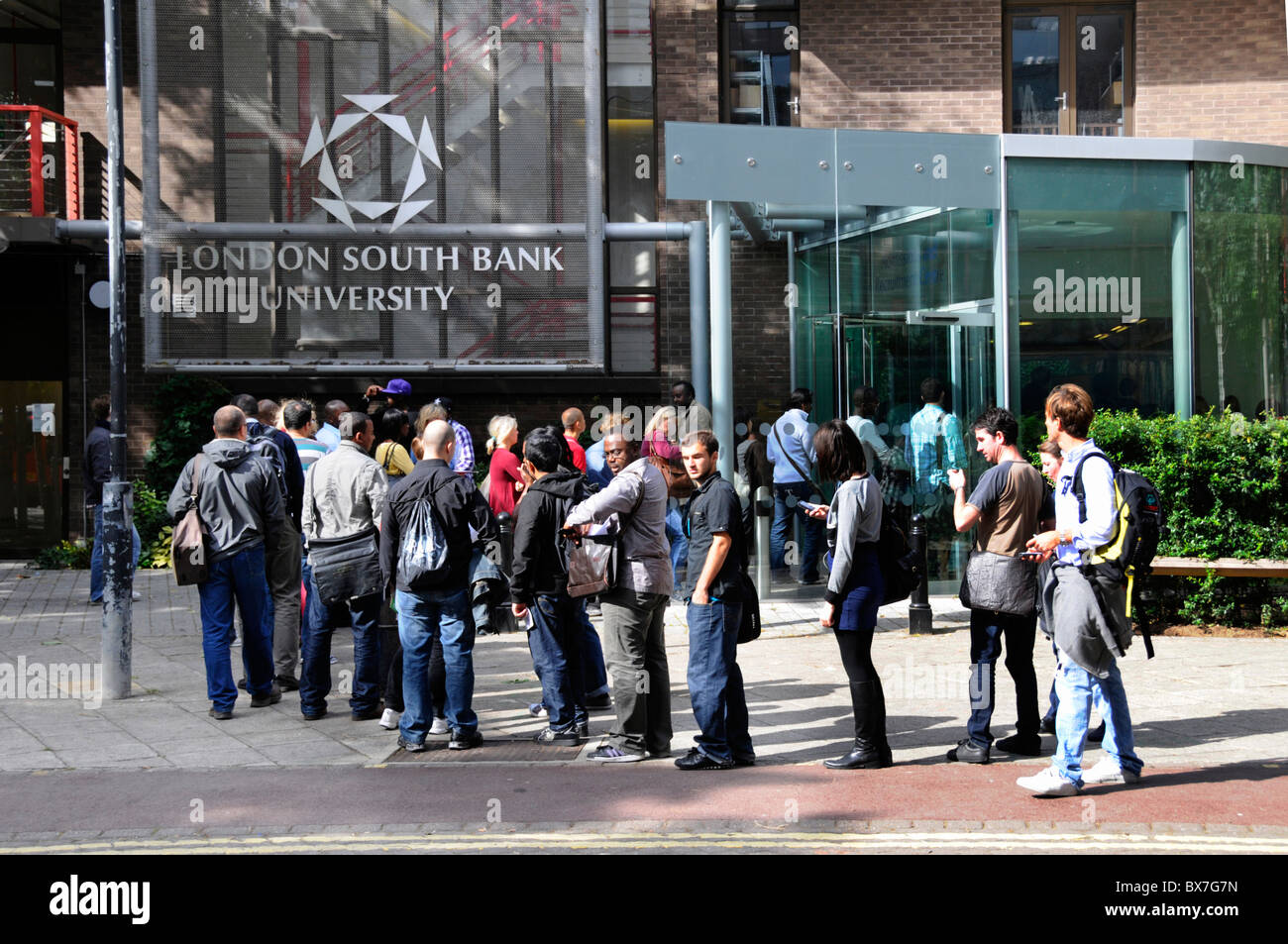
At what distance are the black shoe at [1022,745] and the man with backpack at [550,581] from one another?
2.44 meters

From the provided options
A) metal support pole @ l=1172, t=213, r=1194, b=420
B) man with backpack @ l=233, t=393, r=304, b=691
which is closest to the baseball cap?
man with backpack @ l=233, t=393, r=304, b=691

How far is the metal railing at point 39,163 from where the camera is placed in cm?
1562

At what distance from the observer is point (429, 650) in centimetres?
737

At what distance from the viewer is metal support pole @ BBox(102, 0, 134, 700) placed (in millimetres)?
8797

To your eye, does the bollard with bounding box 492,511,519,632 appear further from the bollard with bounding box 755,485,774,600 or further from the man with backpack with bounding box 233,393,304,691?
the bollard with bounding box 755,485,774,600

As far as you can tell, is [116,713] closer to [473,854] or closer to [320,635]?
[320,635]

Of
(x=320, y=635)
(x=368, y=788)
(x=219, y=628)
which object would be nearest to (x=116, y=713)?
(x=219, y=628)

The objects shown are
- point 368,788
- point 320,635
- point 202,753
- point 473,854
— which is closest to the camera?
point 473,854

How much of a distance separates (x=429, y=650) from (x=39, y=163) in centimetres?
1127

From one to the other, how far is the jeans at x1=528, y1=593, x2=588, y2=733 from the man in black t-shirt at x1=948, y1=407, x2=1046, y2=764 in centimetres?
224

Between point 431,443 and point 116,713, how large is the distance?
9.82 ft

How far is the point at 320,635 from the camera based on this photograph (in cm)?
811

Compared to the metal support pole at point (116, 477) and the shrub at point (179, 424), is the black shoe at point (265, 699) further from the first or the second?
the shrub at point (179, 424)

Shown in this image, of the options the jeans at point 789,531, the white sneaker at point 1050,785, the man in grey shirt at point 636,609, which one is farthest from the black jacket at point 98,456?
the white sneaker at point 1050,785
